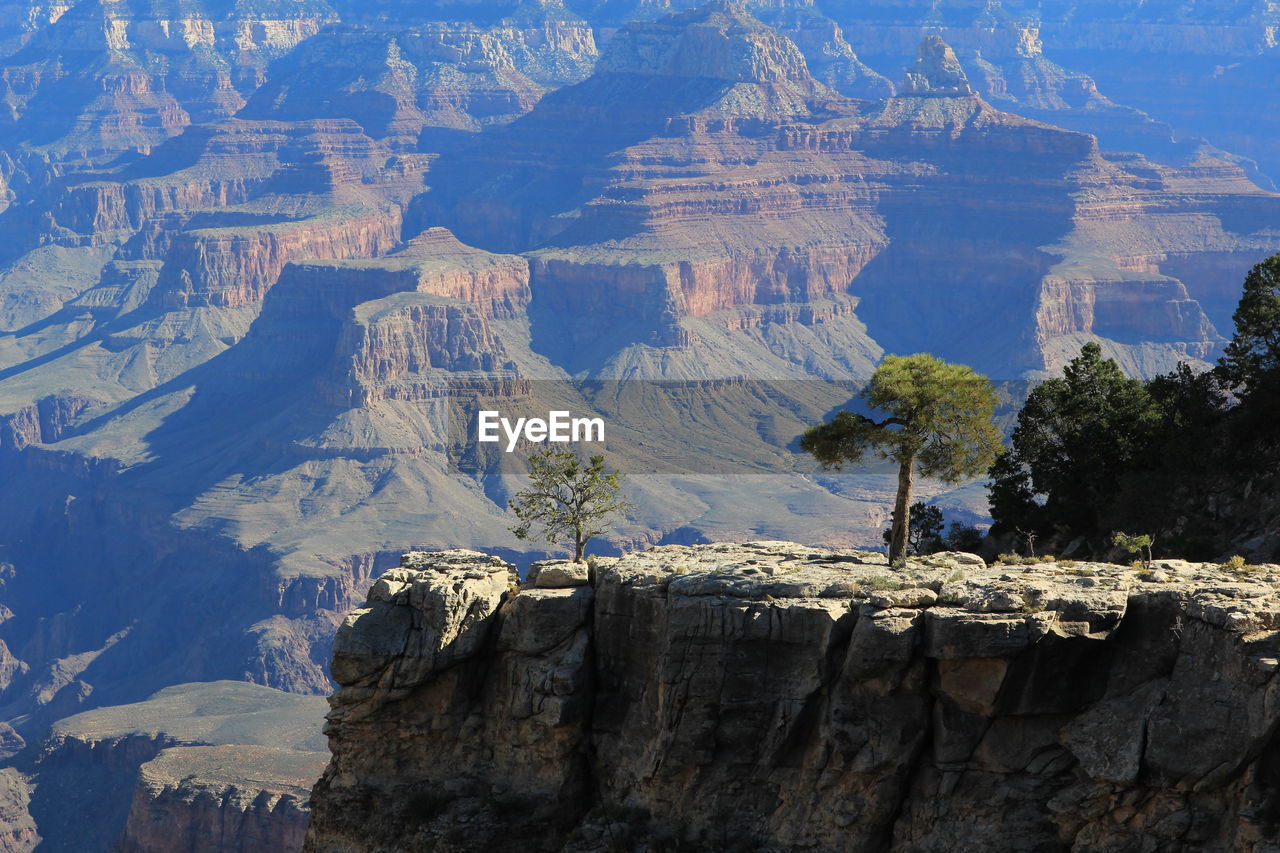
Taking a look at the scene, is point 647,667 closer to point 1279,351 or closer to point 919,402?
point 919,402

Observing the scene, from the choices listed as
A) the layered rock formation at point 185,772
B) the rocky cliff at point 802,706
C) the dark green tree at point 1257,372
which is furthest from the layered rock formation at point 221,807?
the dark green tree at point 1257,372

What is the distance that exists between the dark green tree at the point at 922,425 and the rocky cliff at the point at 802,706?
12.9ft

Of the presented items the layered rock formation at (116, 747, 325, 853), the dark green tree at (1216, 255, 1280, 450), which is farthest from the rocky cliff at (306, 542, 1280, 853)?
the layered rock formation at (116, 747, 325, 853)

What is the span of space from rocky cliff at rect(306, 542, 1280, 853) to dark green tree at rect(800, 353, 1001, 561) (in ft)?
12.9

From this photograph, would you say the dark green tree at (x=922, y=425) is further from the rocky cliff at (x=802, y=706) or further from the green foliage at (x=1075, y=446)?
the green foliage at (x=1075, y=446)

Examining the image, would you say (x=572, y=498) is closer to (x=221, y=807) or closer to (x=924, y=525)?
(x=924, y=525)

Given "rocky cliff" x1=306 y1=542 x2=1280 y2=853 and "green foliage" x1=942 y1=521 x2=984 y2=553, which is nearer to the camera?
"rocky cliff" x1=306 y1=542 x2=1280 y2=853

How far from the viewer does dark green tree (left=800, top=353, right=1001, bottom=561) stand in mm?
42344

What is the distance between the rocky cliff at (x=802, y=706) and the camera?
32.3 meters

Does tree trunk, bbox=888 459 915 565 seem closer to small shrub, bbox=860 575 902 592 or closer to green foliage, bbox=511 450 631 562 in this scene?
small shrub, bbox=860 575 902 592

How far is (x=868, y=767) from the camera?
3428 centimetres

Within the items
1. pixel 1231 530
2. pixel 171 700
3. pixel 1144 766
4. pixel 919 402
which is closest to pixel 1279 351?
pixel 1231 530

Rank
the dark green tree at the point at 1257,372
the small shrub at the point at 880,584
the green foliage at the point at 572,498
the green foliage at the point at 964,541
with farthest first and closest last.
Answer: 1. the green foliage at the point at 964,541
2. the dark green tree at the point at 1257,372
3. the green foliage at the point at 572,498
4. the small shrub at the point at 880,584

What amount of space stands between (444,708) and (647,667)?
5043 millimetres
